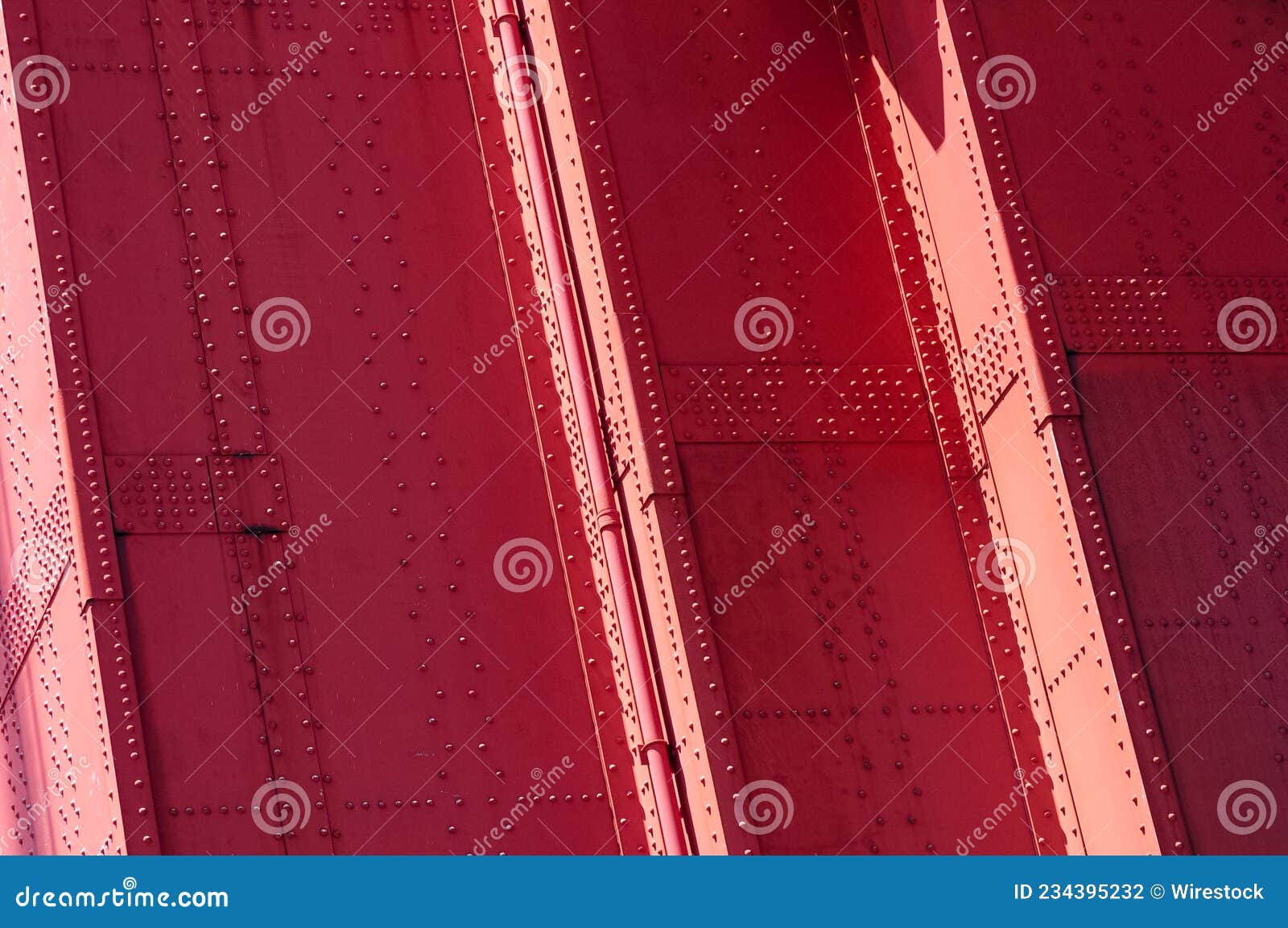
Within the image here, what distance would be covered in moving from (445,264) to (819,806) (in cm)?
405

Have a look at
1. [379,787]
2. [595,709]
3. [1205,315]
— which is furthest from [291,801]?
[1205,315]

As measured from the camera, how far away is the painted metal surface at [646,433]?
377 inches

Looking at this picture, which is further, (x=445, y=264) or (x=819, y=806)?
(x=445, y=264)

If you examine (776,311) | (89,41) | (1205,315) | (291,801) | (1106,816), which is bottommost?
(1106,816)

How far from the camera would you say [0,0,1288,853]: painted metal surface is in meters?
9.58

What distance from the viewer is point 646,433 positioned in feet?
33.0

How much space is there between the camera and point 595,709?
10742 mm

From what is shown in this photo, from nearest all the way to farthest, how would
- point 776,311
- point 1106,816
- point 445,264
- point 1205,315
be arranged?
point 1106,816 < point 1205,315 < point 776,311 < point 445,264

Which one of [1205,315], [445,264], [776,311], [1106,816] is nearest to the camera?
[1106,816]

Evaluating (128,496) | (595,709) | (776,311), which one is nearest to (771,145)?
(776,311)

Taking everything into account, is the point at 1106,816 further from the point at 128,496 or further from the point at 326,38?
the point at 326,38

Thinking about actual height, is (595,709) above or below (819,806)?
above

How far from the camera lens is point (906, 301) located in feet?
35.9

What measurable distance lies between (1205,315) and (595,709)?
3960 mm
